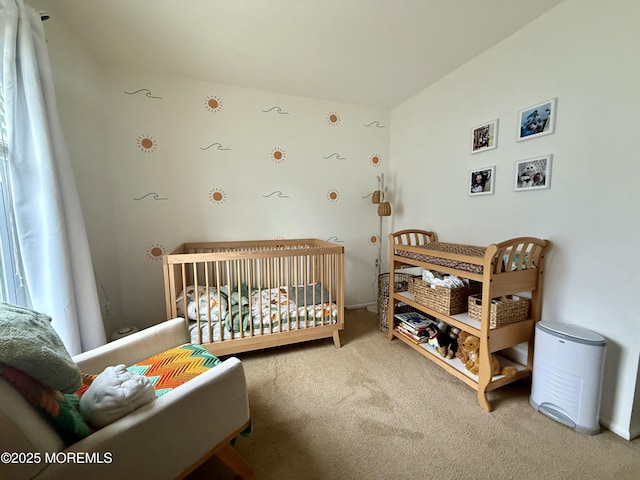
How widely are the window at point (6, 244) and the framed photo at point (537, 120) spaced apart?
112 inches

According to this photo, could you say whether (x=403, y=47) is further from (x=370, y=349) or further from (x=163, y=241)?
(x=163, y=241)

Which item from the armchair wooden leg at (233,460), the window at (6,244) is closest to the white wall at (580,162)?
the armchair wooden leg at (233,460)

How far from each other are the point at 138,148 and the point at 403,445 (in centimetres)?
293

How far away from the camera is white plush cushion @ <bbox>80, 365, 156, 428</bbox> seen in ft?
2.59

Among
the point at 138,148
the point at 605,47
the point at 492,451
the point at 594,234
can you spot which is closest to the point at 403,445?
the point at 492,451

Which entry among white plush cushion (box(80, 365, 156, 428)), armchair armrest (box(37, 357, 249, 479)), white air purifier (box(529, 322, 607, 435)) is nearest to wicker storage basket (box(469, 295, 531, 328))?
white air purifier (box(529, 322, 607, 435))

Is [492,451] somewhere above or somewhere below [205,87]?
below

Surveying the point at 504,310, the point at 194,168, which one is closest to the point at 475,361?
the point at 504,310

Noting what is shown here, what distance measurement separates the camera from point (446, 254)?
67.9 inches

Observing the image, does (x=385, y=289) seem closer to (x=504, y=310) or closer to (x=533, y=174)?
(x=504, y=310)

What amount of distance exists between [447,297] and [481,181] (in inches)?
37.8

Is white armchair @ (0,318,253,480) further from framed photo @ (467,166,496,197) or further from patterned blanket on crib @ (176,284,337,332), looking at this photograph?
framed photo @ (467,166,496,197)

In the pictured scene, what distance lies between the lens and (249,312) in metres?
2.00

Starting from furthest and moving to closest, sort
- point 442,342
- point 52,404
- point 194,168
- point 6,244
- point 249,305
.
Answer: point 194,168, point 249,305, point 442,342, point 6,244, point 52,404
